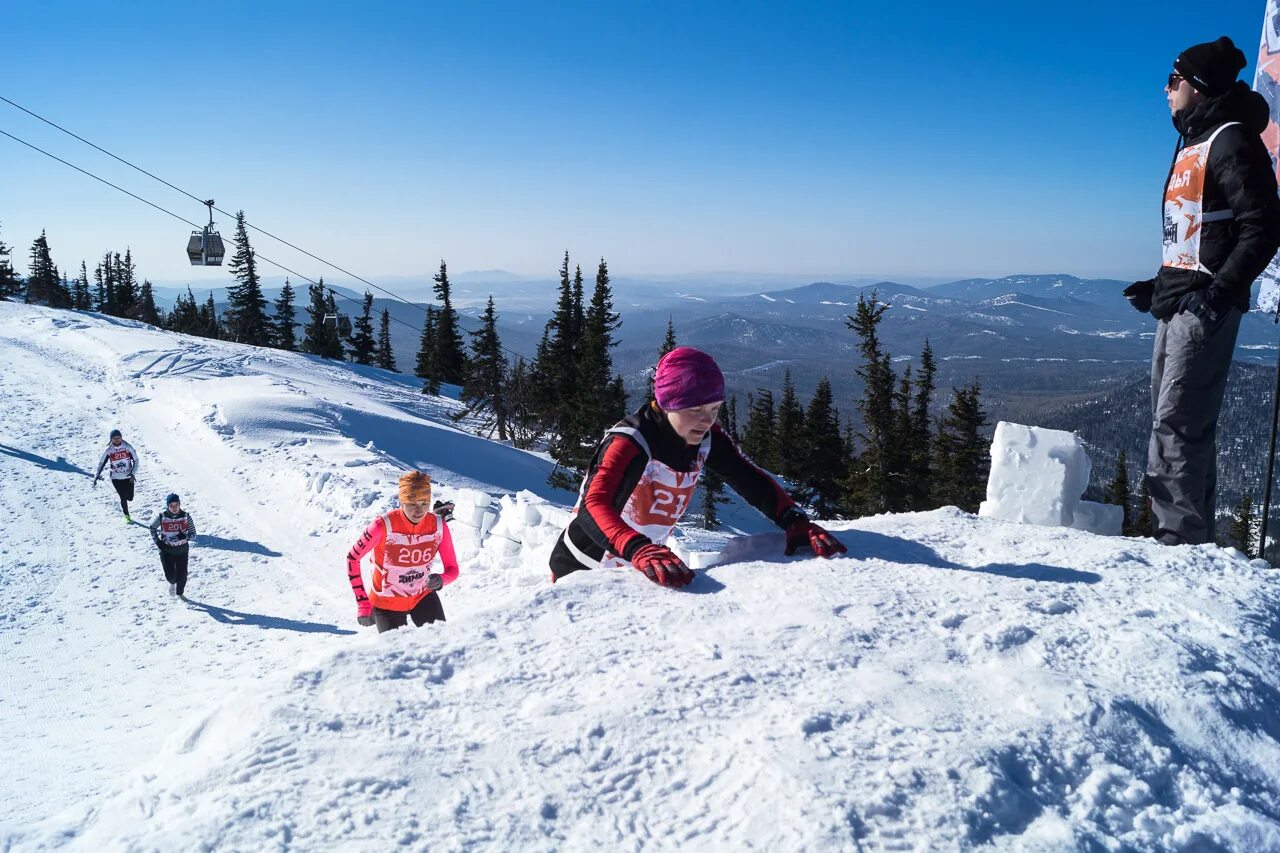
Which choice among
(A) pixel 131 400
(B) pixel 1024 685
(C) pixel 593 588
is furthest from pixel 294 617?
(A) pixel 131 400

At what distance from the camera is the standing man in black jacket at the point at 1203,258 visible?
3.86m

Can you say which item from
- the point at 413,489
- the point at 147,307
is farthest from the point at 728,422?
the point at 147,307

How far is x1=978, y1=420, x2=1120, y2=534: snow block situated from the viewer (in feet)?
18.1

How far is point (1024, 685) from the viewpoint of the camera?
8.18 ft

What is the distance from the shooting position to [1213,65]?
4031 millimetres

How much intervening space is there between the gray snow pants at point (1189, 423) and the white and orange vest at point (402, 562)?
5.40 meters

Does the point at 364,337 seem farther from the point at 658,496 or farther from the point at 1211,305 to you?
the point at 1211,305

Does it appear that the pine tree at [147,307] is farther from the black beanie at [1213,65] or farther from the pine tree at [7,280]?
the black beanie at [1213,65]

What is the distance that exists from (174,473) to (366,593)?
1414 cm

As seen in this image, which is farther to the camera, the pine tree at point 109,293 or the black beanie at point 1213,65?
the pine tree at point 109,293

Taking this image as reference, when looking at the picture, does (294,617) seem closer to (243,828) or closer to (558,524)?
(558,524)

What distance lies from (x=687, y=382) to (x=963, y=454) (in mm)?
29537

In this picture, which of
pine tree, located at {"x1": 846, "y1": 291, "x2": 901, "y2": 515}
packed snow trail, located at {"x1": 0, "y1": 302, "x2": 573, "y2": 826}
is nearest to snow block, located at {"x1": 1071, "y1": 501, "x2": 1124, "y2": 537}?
packed snow trail, located at {"x1": 0, "y1": 302, "x2": 573, "y2": 826}

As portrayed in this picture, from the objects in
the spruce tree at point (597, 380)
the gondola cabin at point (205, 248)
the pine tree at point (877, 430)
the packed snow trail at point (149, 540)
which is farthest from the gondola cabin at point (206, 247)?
the pine tree at point (877, 430)
